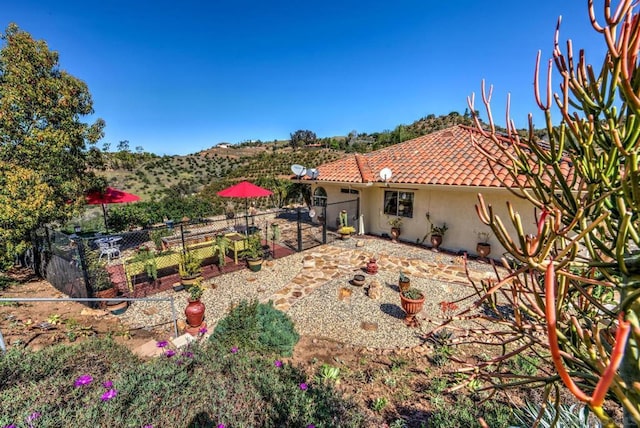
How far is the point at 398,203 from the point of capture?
1295 centimetres

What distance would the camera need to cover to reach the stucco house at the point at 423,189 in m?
10.2

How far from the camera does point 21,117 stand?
8.52m

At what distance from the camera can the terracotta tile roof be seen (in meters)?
10.5

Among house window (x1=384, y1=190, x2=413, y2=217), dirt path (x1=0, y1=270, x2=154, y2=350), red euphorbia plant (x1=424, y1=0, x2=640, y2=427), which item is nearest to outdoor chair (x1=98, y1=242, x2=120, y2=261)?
dirt path (x1=0, y1=270, x2=154, y2=350)

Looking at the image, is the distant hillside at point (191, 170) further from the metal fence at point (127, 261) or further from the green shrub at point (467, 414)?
Result: the green shrub at point (467, 414)

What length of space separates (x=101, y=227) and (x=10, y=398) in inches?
592

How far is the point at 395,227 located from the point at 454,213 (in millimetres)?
2640

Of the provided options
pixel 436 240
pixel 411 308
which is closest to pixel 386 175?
pixel 436 240

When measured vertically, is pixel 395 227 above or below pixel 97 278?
below

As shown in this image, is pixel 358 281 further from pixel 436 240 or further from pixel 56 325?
pixel 56 325

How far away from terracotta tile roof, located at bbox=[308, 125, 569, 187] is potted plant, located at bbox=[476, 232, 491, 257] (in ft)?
6.66

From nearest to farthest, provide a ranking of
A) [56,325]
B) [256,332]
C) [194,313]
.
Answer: [256,332]
[56,325]
[194,313]

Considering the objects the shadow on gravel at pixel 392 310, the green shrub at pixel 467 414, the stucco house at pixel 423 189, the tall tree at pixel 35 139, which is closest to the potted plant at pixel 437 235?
the stucco house at pixel 423 189

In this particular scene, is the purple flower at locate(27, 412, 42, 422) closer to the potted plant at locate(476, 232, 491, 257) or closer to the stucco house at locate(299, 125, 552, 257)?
the stucco house at locate(299, 125, 552, 257)
